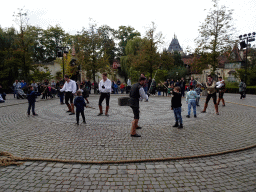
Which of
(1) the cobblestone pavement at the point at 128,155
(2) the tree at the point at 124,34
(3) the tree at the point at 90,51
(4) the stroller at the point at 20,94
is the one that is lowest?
(1) the cobblestone pavement at the point at 128,155

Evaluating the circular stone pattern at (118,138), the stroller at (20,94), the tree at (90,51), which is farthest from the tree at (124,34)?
the circular stone pattern at (118,138)

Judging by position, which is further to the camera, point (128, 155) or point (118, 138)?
point (118, 138)

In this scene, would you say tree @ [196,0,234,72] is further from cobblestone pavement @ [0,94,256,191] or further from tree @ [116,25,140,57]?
tree @ [116,25,140,57]

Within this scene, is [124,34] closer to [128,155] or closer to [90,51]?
[90,51]

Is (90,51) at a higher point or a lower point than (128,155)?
higher

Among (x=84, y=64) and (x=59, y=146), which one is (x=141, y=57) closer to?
(x=84, y=64)

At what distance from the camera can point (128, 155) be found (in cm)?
488

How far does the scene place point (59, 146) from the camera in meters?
5.57

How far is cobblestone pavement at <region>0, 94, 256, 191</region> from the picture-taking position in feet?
12.0

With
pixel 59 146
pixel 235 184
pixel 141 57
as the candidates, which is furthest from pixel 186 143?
pixel 141 57

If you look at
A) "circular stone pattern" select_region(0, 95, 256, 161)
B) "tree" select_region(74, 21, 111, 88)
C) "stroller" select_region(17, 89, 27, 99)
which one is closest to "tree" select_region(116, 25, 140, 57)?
"tree" select_region(74, 21, 111, 88)

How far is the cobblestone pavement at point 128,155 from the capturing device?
12.0 ft

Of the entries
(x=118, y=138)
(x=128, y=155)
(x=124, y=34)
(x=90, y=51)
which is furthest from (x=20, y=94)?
(x=124, y=34)

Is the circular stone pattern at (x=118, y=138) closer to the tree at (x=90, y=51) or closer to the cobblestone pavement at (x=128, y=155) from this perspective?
the cobblestone pavement at (x=128, y=155)
